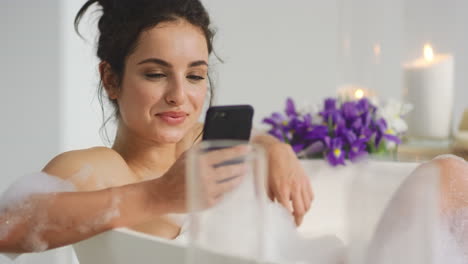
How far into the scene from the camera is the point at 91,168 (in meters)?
0.80

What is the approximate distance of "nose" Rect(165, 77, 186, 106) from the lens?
2.81 feet

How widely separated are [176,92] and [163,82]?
28 millimetres

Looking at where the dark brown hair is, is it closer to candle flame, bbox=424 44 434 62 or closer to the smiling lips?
the smiling lips

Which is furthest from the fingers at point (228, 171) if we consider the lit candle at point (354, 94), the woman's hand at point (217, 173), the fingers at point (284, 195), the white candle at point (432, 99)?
the white candle at point (432, 99)

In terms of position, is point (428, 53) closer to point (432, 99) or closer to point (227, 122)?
point (432, 99)

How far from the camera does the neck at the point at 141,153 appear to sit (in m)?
0.92

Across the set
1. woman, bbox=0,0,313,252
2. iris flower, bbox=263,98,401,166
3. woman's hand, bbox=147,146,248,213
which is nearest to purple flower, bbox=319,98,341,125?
iris flower, bbox=263,98,401,166

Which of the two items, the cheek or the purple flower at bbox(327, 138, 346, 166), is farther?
the purple flower at bbox(327, 138, 346, 166)

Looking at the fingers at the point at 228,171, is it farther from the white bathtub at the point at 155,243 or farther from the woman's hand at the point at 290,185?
the woman's hand at the point at 290,185

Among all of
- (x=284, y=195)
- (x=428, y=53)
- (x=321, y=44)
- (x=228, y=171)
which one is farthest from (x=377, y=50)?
(x=228, y=171)

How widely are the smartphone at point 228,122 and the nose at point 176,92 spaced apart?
0.17 metres

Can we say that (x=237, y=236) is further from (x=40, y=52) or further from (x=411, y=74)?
(x=411, y=74)

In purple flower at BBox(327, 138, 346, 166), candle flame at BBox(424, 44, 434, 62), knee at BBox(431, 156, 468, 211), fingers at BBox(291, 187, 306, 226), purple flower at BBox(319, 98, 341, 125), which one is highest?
candle flame at BBox(424, 44, 434, 62)

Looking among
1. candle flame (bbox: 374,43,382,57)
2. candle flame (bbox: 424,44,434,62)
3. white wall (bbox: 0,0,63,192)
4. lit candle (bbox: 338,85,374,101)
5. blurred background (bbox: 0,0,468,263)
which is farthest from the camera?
candle flame (bbox: 374,43,382,57)
